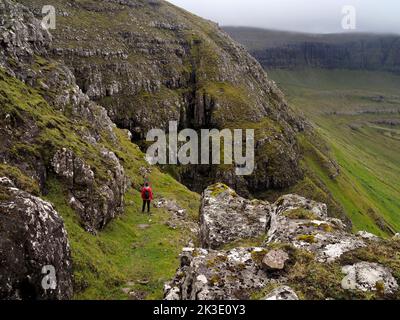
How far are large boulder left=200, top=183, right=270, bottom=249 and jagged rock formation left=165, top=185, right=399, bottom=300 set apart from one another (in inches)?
214

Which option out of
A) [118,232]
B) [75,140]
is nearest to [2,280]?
[118,232]

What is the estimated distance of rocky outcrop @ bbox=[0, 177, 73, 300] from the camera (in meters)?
17.2

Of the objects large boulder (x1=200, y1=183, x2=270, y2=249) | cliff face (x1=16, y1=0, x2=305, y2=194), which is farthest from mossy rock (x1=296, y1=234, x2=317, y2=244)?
cliff face (x1=16, y1=0, x2=305, y2=194)

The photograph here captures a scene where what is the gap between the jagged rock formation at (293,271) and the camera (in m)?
14.3

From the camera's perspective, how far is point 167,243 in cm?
3381

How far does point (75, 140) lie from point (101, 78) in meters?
127

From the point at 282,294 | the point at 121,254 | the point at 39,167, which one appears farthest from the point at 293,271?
the point at 39,167

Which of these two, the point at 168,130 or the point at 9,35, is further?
the point at 168,130

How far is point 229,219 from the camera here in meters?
27.7

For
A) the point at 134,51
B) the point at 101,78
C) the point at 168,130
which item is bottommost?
the point at 168,130

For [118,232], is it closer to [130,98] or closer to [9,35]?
[9,35]

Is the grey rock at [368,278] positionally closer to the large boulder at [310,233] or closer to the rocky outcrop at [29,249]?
the large boulder at [310,233]

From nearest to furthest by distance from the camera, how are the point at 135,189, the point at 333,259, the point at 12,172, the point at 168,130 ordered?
the point at 333,259 < the point at 12,172 < the point at 135,189 < the point at 168,130
